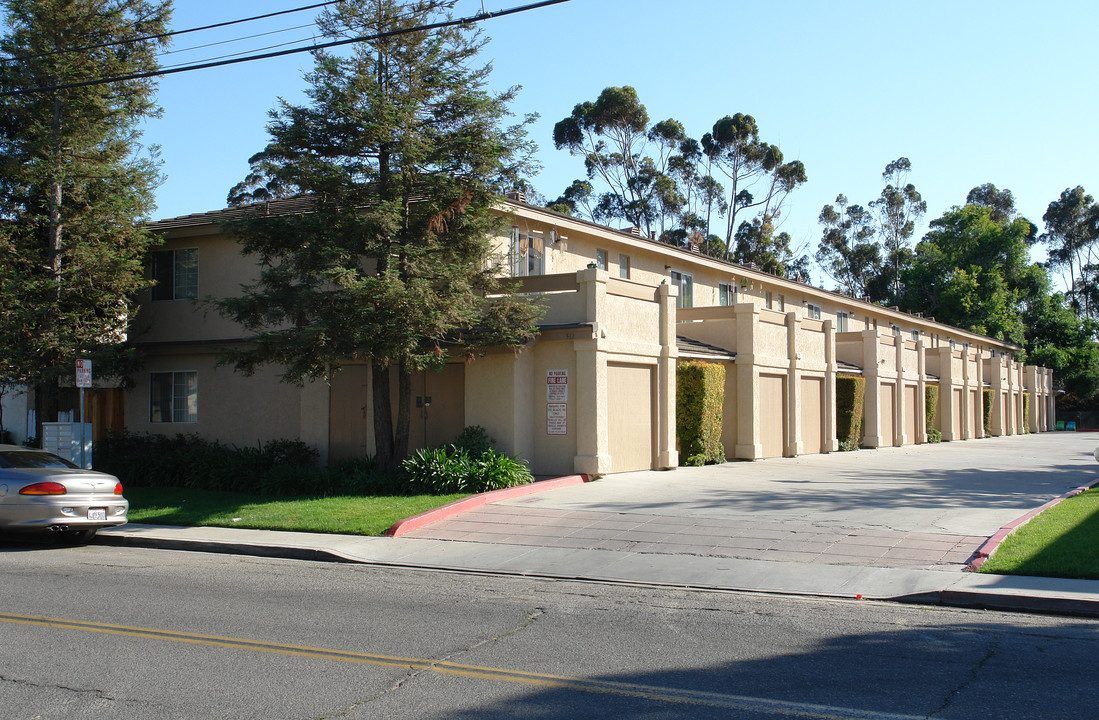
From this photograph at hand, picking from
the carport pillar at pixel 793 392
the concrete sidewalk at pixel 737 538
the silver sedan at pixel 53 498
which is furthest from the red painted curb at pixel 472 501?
the carport pillar at pixel 793 392

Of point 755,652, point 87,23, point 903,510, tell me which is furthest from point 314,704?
point 87,23

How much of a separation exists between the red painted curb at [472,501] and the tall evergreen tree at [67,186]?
10.1 m

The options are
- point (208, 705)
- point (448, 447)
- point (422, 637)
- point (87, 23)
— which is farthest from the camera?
point (87, 23)

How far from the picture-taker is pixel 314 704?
5.81 metres

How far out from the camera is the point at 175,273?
23.1m

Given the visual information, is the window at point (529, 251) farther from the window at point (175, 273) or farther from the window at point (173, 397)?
the window at point (173, 397)

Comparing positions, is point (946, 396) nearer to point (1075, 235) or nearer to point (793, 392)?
point (793, 392)

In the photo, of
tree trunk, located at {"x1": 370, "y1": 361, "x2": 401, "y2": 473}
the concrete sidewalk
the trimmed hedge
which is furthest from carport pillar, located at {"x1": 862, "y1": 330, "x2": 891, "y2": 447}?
tree trunk, located at {"x1": 370, "y1": 361, "x2": 401, "y2": 473}

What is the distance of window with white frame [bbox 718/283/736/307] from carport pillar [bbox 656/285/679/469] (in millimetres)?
12045

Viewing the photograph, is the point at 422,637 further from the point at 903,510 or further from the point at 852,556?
the point at 903,510

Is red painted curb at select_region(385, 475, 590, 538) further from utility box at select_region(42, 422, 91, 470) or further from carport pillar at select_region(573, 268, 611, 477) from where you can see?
A: utility box at select_region(42, 422, 91, 470)

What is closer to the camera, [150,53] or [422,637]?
[422,637]

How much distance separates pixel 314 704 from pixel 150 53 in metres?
19.5

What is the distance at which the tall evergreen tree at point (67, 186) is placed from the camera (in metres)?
19.4
